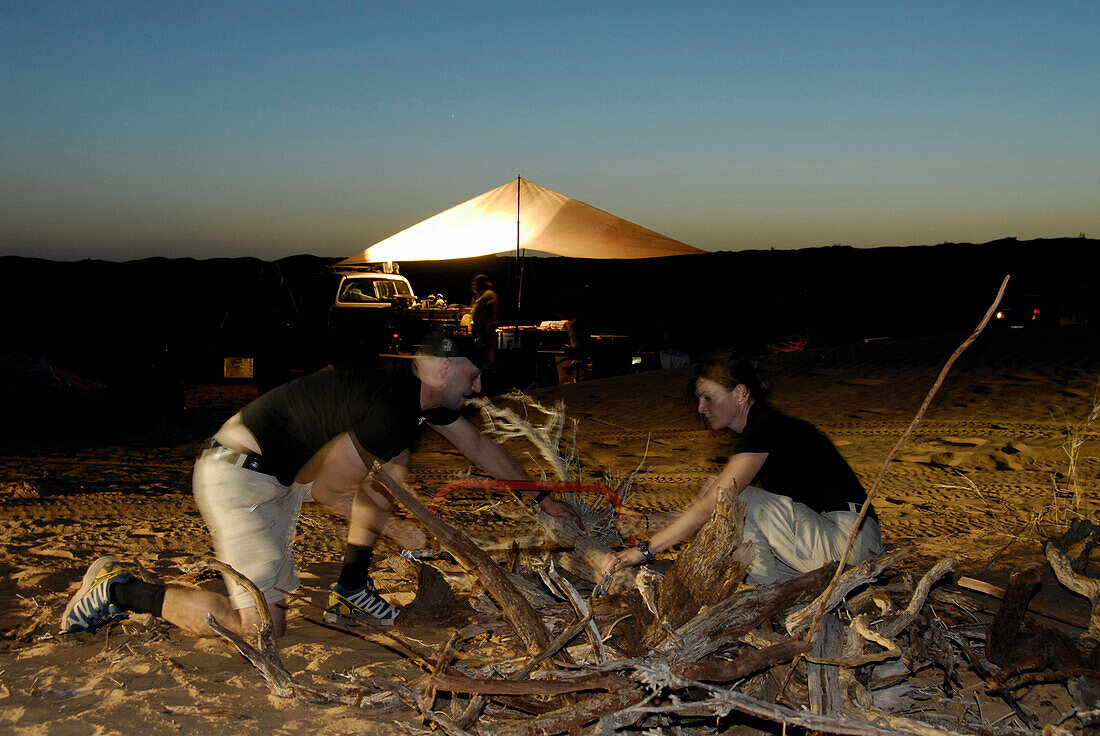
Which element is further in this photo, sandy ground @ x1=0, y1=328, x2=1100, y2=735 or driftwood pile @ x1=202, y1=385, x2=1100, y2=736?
sandy ground @ x1=0, y1=328, x2=1100, y2=735

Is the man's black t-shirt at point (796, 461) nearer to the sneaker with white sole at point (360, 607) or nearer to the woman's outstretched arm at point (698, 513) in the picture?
the woman's outstretched arm at point (698, 513)

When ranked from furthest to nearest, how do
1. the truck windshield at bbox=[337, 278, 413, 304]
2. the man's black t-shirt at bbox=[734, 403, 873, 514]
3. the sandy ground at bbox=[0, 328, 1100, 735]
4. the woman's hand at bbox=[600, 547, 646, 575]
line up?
1. the truck windshield at bbox=[337, 278, 413, 304]
2. the man's black t-shirt at bbox=[734, 403, 873, 514]
3. the woman's hand at bbox=[600, 547, 646, 575]
4. the sandy ground at bbox=[0, 328, 1100, 735]

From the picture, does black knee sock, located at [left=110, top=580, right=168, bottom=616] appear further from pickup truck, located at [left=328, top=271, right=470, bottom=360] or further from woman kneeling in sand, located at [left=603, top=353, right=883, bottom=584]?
pickup truck, located at [left=328, top=271, right=470, bottom=360]

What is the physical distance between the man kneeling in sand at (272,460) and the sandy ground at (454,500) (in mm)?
149

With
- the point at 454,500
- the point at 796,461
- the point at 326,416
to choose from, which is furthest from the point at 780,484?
the point at 454,500

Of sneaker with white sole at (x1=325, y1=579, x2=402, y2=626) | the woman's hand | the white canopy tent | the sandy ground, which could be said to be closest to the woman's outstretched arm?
the woman's hand

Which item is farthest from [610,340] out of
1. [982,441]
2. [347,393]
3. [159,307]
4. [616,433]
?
[159,307]

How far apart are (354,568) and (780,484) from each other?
167 centimetres

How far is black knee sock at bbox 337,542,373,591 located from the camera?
Result: 10.8ft

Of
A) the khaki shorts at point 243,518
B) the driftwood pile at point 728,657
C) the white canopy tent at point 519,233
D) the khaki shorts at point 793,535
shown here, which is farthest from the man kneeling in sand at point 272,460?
the white canopy tent at point 519,233

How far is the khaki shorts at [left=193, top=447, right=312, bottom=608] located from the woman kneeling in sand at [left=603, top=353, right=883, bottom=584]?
1.22 metres

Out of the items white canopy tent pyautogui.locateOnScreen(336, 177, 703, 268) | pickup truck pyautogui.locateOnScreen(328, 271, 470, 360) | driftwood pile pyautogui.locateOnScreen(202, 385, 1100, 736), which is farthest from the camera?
pickup truck pyautogui.locateOnScreen(328, 271, 470, 360)

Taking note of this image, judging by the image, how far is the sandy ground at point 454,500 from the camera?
8.42 ft

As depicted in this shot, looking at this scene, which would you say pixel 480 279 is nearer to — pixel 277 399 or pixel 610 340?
pixel 610 340
